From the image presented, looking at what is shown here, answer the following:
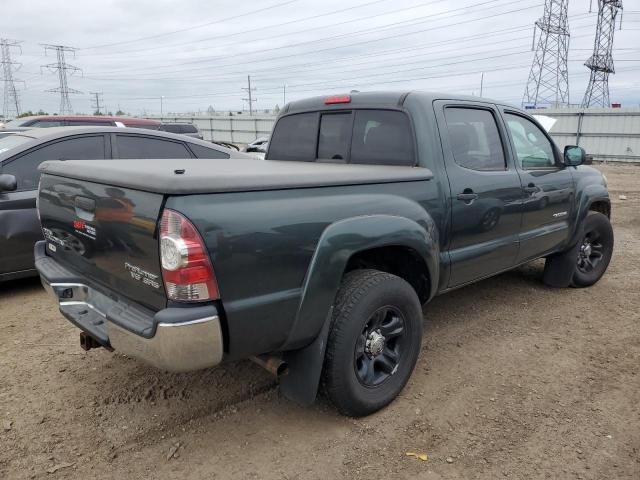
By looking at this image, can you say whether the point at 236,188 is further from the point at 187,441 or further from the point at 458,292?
the point at 458,292

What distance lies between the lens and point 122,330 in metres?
2.40

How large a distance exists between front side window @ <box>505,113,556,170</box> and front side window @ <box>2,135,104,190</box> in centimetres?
408

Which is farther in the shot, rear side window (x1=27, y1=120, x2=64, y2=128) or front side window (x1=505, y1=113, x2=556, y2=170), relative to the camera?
rear side window (x1=27, y1=120, x2=64, y2=128)

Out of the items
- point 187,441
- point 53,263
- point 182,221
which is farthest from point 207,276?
point 53,263

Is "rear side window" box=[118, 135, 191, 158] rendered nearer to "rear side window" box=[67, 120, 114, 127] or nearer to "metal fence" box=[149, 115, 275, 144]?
"rear side window" box=[67, 120, 114, 127]

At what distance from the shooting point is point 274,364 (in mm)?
2701

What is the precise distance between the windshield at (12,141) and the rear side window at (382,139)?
352 cm

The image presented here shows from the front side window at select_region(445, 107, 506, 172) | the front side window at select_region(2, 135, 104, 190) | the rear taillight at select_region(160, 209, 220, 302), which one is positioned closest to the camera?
the rear taillight at select_region(160, 209, 220, 302)

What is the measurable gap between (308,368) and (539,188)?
8.92ft

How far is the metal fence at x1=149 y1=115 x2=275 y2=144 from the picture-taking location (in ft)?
126

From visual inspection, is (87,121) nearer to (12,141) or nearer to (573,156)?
(12,141)

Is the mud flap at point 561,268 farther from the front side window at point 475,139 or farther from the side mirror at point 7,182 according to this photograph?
the side mirror at point 7,182

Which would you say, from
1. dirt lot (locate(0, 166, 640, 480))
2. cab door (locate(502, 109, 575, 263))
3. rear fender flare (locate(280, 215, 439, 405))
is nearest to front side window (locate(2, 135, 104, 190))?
dirt lot (locate(0, 166, 640, 480))

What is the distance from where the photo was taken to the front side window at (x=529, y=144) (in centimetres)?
432
